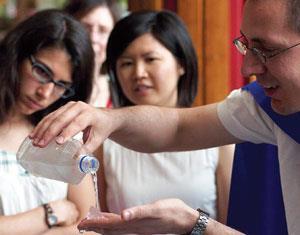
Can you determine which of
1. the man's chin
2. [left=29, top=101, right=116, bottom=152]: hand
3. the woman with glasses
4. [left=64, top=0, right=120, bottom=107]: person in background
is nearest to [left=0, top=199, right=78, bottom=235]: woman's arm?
the woman with glasses

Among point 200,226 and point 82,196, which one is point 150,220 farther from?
point 82,196

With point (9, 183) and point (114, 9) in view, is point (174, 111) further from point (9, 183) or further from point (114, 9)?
point (114, 9)

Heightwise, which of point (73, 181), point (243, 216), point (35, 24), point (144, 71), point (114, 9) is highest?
point (114, 9)

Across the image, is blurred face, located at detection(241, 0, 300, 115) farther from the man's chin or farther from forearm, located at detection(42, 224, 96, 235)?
forearm, located at detection(42, 224, 96, 235)

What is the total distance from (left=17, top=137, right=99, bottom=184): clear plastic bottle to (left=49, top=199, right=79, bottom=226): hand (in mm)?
256

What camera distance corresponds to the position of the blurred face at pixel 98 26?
9.70 ft

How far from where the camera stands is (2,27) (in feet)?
15.2

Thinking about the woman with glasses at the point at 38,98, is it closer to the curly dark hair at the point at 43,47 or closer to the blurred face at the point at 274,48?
the curly dark hair at the point at 43,47

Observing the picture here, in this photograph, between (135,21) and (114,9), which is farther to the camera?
(114,9)

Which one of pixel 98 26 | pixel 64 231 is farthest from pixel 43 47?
pixel 98 26

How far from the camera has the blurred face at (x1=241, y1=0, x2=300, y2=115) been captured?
1224mm

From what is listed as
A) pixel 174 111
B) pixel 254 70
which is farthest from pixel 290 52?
pixel 174 111

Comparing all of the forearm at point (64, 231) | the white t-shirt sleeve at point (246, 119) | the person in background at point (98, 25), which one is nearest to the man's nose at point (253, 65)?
the white t-shirt sleeve at point (246, 119)

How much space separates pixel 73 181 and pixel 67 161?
8 centimetres
